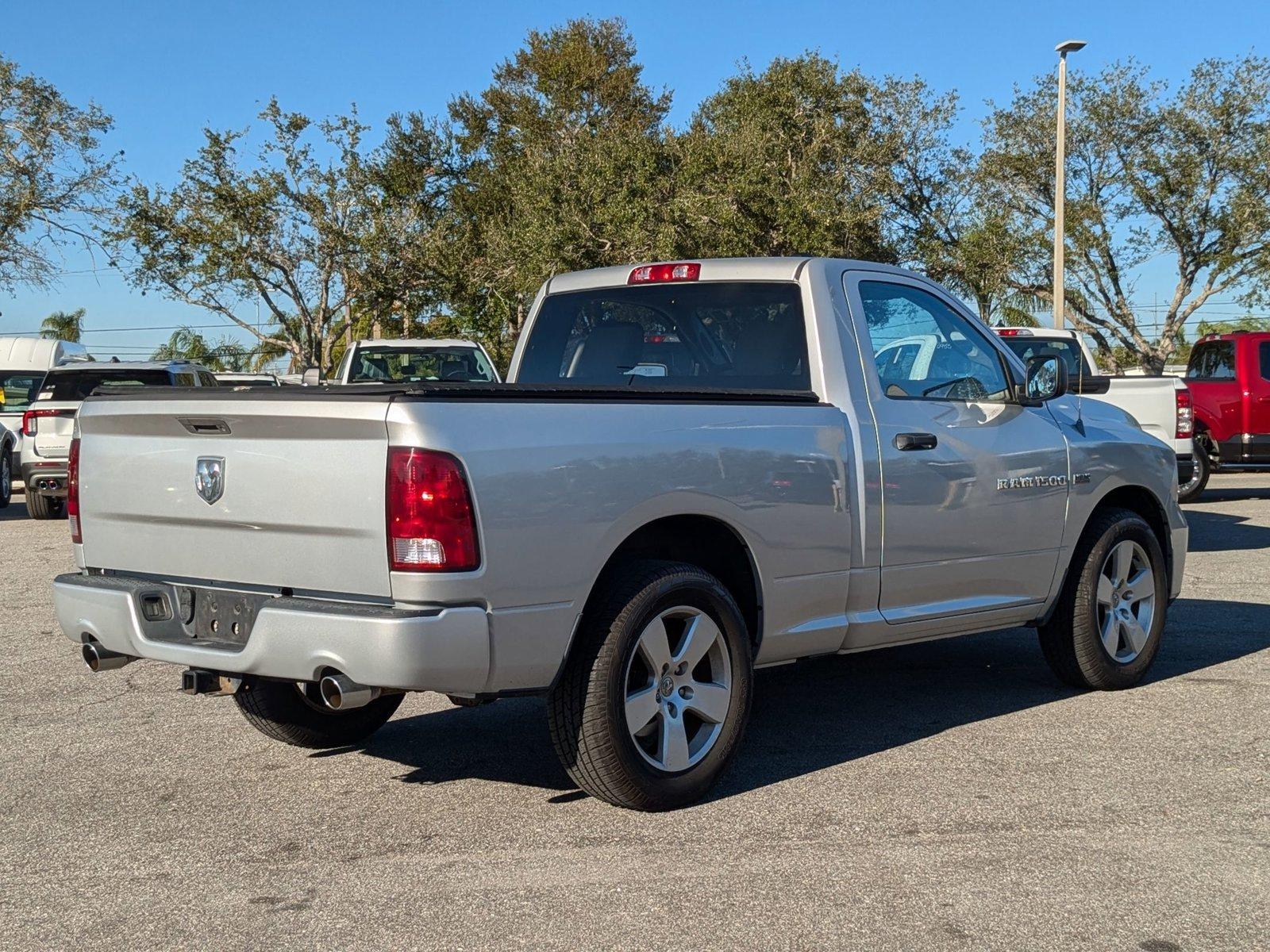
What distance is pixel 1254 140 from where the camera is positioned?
36281mm

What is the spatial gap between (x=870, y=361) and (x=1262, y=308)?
35800 millimetres

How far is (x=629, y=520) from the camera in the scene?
15.8ft

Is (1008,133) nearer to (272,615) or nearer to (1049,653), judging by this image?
(1049,653)

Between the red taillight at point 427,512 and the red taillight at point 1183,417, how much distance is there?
11.0 meters

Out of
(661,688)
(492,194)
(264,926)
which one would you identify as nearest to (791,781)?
(661,688)

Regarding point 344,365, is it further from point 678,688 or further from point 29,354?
point 678,688

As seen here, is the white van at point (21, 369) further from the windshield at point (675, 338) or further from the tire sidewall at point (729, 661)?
the tire sidewall at point (729, 661)

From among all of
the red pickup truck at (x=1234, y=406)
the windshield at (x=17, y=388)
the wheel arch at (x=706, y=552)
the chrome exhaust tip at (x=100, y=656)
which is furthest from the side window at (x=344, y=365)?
the wheel arch at (x=706, y=552)

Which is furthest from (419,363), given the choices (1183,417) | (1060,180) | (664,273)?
(1060,180)

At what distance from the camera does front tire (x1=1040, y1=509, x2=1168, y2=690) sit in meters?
6.79

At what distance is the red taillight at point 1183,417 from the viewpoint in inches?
543

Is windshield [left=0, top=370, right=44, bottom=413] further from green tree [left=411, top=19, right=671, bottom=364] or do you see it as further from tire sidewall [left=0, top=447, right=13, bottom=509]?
green tree [left=411, top=19, right=671, bottom=364]

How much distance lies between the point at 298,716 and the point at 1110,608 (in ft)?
12.2

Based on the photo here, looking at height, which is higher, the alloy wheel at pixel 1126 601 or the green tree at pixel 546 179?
the green tree at pixel 546 179
